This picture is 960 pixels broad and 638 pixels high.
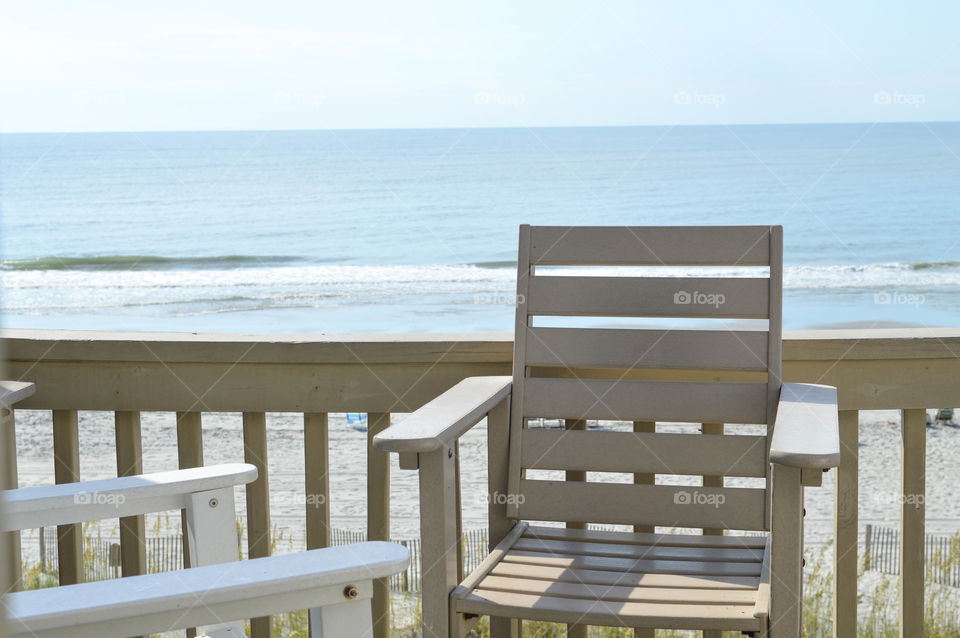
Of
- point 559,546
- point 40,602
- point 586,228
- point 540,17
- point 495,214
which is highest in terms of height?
point 540,17

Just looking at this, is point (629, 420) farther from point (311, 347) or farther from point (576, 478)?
point (311, 347)

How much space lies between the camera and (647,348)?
6.13 feet

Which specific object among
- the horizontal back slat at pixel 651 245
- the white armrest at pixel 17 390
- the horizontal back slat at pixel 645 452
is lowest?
the horizontal back slat at pixel 645 452

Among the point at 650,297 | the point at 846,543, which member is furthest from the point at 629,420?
the point at 846,543

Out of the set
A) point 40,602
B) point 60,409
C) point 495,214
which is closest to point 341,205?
point 495,214

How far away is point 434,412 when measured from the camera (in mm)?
1535

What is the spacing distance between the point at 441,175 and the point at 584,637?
21.4 metres

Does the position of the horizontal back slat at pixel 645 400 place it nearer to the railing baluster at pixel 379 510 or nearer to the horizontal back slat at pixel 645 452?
the horizontal back slat at pixel 645 452

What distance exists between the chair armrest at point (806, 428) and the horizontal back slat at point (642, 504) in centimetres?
23

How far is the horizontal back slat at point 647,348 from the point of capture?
1827 millimetres

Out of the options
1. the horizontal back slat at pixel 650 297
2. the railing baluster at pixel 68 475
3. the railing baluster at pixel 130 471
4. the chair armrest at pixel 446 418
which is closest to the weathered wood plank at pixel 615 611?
the chair armrest at pixel 446 418

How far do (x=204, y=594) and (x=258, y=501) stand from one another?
3.53ft

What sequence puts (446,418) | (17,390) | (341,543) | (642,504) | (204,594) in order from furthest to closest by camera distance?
(341,543) < (642,504) < (17,390) < (446,418) < (204,594)

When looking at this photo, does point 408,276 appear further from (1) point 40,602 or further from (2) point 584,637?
(1) point 40,602
